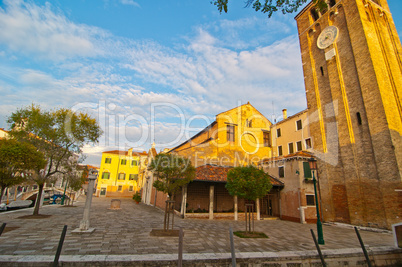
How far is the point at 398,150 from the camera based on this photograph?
14.5 m

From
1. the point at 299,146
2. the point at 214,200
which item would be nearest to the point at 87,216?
the point at 214,200

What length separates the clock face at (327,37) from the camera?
20.2 m

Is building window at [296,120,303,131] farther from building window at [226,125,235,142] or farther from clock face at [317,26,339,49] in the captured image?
clock face at [317,26,339,49]

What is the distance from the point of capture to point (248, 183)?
12008 mm

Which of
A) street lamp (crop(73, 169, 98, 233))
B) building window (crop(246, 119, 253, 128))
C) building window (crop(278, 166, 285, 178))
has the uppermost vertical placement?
building window (crop(246, 119, 253, 128))

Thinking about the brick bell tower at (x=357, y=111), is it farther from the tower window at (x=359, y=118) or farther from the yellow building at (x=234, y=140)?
the yellow building at (x=234, y=140)

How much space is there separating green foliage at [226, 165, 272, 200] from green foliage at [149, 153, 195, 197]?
337 centimetres

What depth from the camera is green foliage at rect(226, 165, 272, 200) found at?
12086 mm

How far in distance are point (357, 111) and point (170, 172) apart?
57.8 ft

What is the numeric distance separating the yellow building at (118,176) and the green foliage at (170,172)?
29506 mm

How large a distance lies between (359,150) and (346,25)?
41.6 ft

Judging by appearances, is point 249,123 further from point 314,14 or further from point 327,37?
point 314,14

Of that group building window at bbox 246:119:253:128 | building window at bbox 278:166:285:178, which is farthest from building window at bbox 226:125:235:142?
building window at bbox 278:166:285:178

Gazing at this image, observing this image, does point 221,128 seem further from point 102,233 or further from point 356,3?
point 356,3
